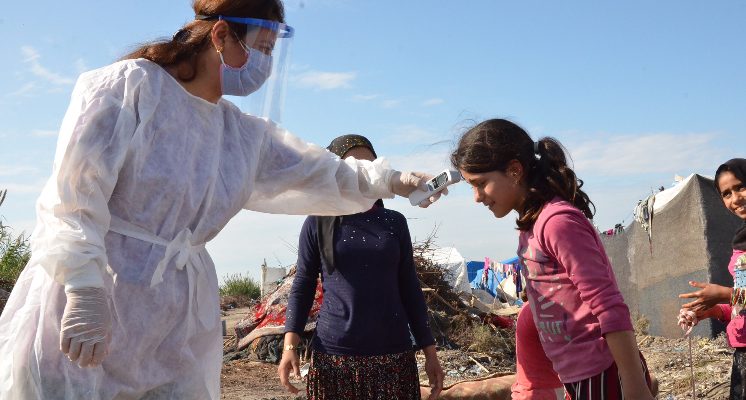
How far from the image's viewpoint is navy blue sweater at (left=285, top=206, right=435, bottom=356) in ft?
12.2

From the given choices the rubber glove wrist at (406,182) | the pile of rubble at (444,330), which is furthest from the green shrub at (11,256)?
the rubber glove wrist at (406,182)

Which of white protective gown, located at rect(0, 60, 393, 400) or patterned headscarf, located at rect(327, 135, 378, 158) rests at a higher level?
patterned headscarf, located at rect(327, 135, 378, 158)

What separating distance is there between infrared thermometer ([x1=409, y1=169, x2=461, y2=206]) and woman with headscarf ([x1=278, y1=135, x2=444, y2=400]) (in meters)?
0.66

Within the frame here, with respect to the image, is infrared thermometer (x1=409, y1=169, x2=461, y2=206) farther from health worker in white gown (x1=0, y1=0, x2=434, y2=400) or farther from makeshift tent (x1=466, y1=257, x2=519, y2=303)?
makeshift tent (x1=466, y1=257, x2=519, y2=303)

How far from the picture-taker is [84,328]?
223 cm

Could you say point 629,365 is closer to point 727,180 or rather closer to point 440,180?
point 440,180

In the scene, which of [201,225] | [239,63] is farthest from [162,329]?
[239,63]

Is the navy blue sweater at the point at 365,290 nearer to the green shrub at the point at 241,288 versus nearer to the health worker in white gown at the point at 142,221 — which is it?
the health worker in white gown at the point at 142,221

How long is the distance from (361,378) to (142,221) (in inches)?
59.4

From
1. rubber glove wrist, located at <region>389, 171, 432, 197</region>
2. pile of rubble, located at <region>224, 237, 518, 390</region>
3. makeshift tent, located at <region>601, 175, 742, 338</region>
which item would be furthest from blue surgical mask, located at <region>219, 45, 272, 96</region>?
makeshift tent, located at <region>601, 175, 742, 338</region>

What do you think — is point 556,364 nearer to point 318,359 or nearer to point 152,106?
point 318,359

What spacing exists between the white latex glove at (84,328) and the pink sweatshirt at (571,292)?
1.45 m

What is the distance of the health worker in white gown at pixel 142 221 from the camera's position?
2.29m

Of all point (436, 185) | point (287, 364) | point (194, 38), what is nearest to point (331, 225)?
point (287, 364)
